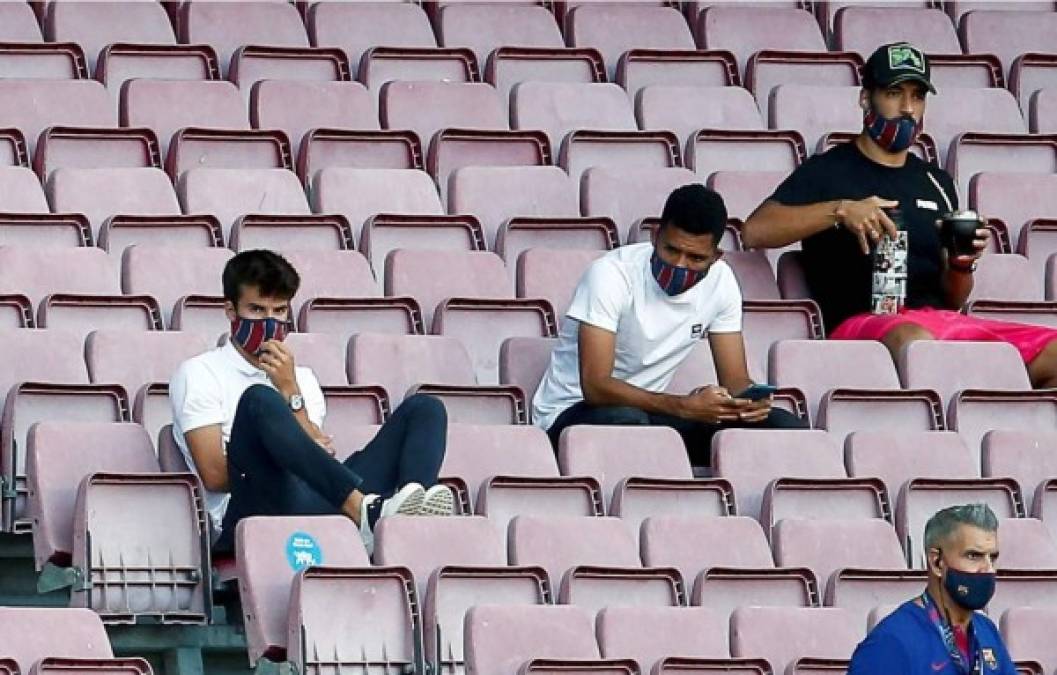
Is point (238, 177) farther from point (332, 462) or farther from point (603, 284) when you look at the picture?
point (332, 462)

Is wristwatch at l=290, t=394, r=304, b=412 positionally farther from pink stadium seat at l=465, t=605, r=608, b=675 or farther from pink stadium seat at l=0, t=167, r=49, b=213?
pink stadium seat at l=0, t=167, r=49, b=213

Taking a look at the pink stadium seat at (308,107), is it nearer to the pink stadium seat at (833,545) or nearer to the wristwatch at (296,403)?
the wristwatch at (296,403)

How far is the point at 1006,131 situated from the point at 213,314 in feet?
10.9

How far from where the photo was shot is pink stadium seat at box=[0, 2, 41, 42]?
1056cm

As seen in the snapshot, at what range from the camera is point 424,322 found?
9.34 meters

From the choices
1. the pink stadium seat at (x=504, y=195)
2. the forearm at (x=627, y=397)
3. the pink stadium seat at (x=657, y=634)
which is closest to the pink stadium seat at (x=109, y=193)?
the pink stadium seat at (x=504, y=195)

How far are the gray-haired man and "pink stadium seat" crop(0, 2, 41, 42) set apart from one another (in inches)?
171

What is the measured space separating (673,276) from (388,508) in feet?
4.38

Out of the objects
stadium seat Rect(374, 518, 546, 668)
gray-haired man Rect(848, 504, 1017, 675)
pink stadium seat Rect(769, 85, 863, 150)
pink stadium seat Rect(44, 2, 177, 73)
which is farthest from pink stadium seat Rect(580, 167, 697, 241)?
gray-haired man Rect(848, 504, 1017, 675)

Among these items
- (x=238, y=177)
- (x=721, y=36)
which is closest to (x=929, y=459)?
(x=238, y=177)

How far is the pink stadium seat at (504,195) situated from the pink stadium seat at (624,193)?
0.27 feet

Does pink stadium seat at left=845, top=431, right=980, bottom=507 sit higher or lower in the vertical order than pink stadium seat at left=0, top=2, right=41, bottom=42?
lower

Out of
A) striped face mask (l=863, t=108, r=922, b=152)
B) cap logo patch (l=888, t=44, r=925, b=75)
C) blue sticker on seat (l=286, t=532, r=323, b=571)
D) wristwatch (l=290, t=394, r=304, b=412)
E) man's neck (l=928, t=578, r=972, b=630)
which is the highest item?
cap logo patch (l=888, t=44, r=925, b=75)

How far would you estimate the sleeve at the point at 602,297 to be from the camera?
8.82 metres
